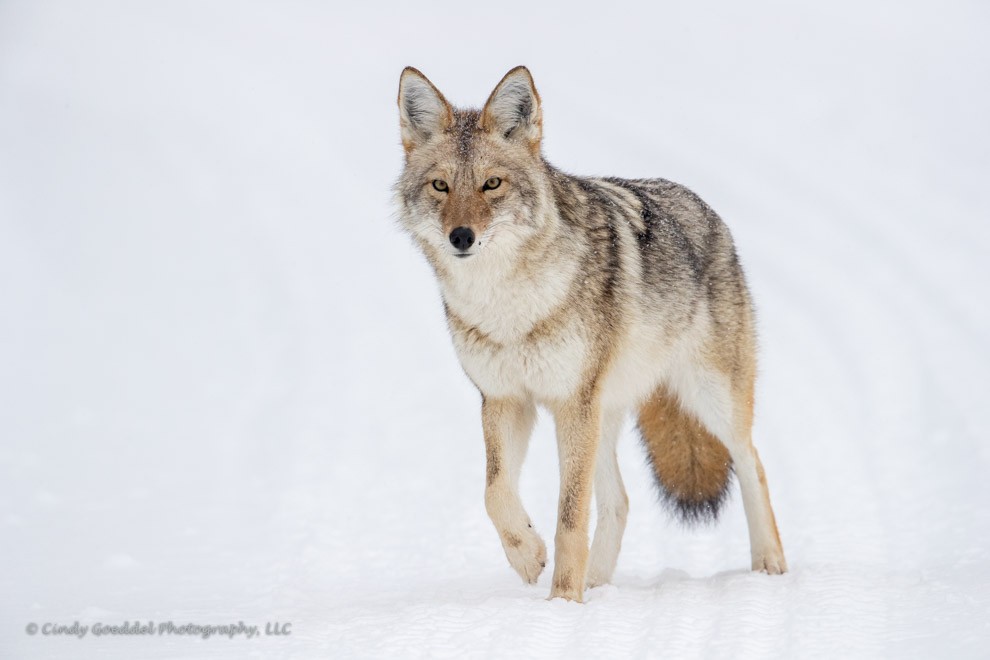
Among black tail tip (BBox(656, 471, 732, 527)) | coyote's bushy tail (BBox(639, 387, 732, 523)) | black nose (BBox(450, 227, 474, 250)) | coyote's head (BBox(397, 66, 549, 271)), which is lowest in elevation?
black tail tip (BBox(656, 471, 732, 527))

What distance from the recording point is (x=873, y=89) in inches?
719

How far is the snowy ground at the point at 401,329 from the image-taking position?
493 cm

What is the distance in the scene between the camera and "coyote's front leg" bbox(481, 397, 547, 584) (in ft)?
16.6

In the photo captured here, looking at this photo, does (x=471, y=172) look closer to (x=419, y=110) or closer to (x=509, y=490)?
(x=419, y=110)

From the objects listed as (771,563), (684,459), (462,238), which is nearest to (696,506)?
(684,459)

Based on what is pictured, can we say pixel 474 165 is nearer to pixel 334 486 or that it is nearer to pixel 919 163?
pixel 334 486

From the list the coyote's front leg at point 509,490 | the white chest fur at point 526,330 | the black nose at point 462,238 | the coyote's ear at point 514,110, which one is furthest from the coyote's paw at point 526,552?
the coyote's ear at point 514,110

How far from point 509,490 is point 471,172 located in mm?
1515

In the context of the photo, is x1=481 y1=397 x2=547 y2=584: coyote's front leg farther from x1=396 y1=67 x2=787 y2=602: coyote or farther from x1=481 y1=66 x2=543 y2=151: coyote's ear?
x1=481 y1=66 x2=543 y2=151: coyote's ear

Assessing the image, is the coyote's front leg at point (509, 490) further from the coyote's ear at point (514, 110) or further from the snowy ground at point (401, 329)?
the coyote's ear at point (514, 110)

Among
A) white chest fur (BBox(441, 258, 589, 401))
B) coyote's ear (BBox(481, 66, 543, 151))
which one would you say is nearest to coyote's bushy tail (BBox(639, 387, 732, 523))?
white chest fur (BBox(441, 258, 589, 401))

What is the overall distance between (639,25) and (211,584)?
1912 cm

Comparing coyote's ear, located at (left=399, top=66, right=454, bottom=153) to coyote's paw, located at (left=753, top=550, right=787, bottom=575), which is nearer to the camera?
coyote's ear, located at (left=399, top=66, right=454, bottom=153)

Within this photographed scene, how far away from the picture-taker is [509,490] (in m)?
5.09
